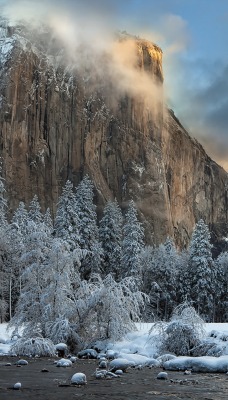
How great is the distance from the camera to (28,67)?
458 feet

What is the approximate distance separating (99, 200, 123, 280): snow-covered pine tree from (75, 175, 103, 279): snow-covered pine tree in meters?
1.01

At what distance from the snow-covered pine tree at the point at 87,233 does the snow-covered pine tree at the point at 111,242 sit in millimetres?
1006

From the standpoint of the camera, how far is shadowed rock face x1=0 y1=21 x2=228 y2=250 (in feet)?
435

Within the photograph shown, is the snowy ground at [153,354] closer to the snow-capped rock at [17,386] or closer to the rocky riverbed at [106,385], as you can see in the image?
the rocky riverbed at [106,385]

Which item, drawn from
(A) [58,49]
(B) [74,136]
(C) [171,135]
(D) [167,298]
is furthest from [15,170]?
(D) [167,298]

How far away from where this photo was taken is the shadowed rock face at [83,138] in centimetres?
13262

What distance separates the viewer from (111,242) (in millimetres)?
59688

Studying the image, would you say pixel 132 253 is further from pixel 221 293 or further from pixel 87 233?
pixel 221 293

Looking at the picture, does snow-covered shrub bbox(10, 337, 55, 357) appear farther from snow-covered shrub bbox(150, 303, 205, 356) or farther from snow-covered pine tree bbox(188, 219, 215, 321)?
snow-covered pine tree bbox(188, 219, 215, 321)

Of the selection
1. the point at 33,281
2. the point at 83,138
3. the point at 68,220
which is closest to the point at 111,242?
the point at 68,220

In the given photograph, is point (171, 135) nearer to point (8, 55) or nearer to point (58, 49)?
point (58, 49)

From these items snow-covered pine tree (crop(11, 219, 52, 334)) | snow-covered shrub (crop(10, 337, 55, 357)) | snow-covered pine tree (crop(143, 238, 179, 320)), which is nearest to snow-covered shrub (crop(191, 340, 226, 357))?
snow-covered shrub (crop(10, 337, 55, 357))

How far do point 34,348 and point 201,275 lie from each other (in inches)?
1358

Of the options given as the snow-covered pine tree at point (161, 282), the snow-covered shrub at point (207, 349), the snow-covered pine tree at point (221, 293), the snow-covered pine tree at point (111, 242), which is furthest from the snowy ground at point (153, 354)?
the snow-covered pine tree at point (221, 293)
